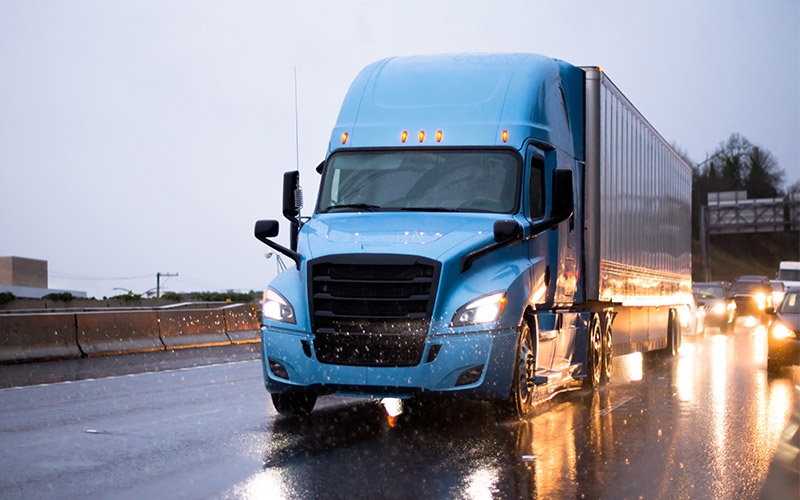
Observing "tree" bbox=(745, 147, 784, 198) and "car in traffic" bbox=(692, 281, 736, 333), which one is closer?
"car in traffic" bbox=(692, 281, 736, 333)

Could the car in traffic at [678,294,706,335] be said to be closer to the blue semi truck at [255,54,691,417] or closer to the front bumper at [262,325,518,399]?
the blue semi truck at [255,54,691,417]

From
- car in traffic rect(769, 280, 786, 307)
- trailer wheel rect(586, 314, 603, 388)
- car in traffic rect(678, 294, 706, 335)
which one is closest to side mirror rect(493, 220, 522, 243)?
trailer wheel rect(586, 314, 603, 388)

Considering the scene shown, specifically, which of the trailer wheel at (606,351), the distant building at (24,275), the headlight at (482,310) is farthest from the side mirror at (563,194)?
the distant building at (24,275)

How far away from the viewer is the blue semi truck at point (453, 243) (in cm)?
976

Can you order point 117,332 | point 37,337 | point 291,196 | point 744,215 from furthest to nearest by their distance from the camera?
1. point 744,215
2. point 117,332
3. point 37,337
4. point 291,196

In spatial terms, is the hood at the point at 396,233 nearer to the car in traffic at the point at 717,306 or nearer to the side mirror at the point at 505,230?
the side mirror at the point at 505,230

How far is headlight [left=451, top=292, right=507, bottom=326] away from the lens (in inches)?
384

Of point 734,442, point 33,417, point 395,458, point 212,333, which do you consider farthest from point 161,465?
point 212,333

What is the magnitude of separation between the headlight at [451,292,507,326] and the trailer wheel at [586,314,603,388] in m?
4.40

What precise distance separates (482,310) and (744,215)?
269ft

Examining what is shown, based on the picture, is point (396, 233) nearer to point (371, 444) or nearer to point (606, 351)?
point (371, 444)

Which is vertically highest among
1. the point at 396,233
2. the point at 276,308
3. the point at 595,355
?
the point at 396,233

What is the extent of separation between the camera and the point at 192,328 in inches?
926

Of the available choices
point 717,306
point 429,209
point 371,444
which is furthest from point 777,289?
point 371,444
